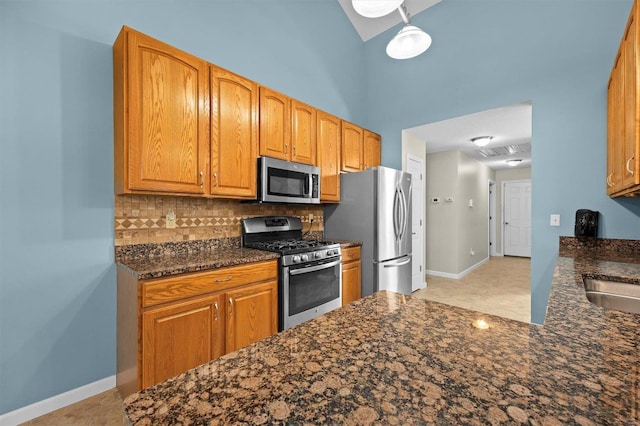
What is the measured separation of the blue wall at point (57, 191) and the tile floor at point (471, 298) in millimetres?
157

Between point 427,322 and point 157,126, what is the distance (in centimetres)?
200

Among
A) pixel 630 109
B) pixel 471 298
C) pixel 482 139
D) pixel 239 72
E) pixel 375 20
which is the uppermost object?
pixel 375 20

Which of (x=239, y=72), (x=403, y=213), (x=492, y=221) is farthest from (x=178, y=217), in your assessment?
(x=492, y=221)

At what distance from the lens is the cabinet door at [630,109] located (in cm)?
142

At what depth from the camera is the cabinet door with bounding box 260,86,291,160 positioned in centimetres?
261

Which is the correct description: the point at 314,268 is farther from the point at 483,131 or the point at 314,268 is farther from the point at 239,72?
the point at 483,131

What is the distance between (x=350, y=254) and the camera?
3113mm

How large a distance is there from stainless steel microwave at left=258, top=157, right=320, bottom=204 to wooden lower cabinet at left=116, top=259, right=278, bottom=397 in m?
0.69

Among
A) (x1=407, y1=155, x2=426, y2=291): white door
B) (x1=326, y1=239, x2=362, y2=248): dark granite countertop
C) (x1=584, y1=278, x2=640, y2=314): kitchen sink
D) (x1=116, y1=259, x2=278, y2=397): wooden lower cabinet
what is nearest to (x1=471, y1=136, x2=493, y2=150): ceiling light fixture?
(x1=407, y1=155, x2=426, y2=291): white door

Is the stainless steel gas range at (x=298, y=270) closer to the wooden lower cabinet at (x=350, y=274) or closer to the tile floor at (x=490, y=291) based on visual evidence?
the wooden lower cabinet at (x=350, y=274)

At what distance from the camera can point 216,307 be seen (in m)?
1.93

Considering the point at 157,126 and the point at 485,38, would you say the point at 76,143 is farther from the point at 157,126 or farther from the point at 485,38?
the point at 485,38

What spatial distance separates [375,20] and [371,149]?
1.81 metres

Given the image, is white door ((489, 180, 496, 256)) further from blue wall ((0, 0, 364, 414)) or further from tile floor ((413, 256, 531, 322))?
blue wall ((0, 0, 364, 414))
